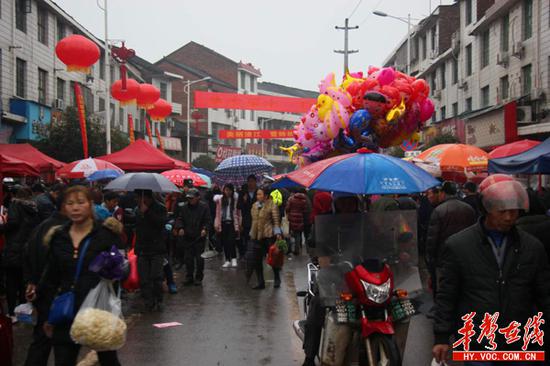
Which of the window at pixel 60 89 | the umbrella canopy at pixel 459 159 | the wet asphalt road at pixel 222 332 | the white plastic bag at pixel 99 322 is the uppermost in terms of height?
the window at pixel 60 89

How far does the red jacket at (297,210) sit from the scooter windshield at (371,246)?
933 cm

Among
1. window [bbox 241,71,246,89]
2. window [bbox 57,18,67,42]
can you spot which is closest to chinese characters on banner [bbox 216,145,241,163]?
window [bbox 57,18,67,42]

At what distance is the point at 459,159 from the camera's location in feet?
43.3

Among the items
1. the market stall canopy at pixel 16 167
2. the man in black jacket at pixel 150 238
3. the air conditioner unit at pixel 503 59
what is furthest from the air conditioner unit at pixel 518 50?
the man in black jacket at pixel 150 238

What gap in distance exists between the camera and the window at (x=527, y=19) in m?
23.7

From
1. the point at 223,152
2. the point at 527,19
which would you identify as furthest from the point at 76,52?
the point at 223,152

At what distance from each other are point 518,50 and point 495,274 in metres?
→ 22.6

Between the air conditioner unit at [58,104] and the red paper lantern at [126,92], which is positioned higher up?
the air conditioner unit at [58,104]

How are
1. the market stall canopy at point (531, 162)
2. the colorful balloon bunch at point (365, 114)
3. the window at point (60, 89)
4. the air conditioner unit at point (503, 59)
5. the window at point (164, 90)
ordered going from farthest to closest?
1. the window at point (164, 90)
2. the window at point (60, 89)
3. the air conditioner unit at point (503, 59)
4. the market stall canopy at point (531, 162)
5. the colorful balloon bunch at point (365, 114)

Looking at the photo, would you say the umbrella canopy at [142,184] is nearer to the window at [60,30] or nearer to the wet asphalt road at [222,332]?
the wet asphalt road at [222,332]

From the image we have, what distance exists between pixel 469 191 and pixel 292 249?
8.34 m

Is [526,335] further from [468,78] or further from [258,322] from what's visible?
[468,78]

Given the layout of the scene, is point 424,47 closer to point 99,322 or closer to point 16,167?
point 16,167

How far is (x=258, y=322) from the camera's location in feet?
28.6
